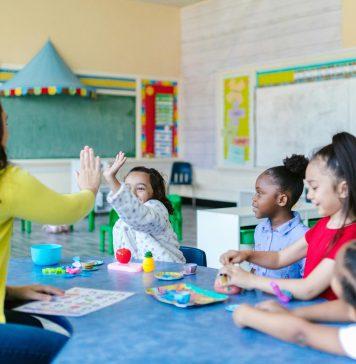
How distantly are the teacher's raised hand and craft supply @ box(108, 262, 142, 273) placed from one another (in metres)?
0.38

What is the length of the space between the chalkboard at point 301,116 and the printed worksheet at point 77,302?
218 inches

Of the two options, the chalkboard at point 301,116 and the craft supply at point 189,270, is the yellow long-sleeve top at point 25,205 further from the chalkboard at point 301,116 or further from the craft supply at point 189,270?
the chalkboard at point 301,116

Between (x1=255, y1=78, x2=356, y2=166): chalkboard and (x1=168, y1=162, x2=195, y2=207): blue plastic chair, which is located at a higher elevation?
(x1=255, y1=78, x2=356, y2=166): chalkboard

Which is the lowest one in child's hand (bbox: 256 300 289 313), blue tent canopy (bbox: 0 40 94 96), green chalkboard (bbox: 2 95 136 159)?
child's hand (bbox: 256 300 289 313)

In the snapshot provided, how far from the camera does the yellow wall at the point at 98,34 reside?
8.05m

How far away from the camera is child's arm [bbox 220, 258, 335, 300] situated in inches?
60.2

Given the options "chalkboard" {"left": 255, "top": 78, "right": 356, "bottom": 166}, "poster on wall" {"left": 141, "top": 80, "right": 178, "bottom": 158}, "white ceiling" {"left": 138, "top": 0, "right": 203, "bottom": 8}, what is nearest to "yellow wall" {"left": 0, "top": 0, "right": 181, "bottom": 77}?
"white ceiling" {"left": 138, "top": 0, "right": 203, "bottom": 8}

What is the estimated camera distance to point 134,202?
7.35 ft

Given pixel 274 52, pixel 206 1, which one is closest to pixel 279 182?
pixel 274 52

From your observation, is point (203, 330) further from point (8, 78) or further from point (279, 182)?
point (8, 78)

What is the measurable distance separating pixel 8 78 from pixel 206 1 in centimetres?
324

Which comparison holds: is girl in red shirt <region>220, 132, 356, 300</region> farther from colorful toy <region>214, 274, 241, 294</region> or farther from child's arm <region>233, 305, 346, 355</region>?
child's arm <region>233, 305, 346, 355</region>

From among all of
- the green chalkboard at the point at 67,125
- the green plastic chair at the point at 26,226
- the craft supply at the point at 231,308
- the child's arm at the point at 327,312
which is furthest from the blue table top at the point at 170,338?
the green chalkboard at the point at 67,125

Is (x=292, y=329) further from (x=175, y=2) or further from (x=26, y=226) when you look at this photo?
(x=175, y=2)
